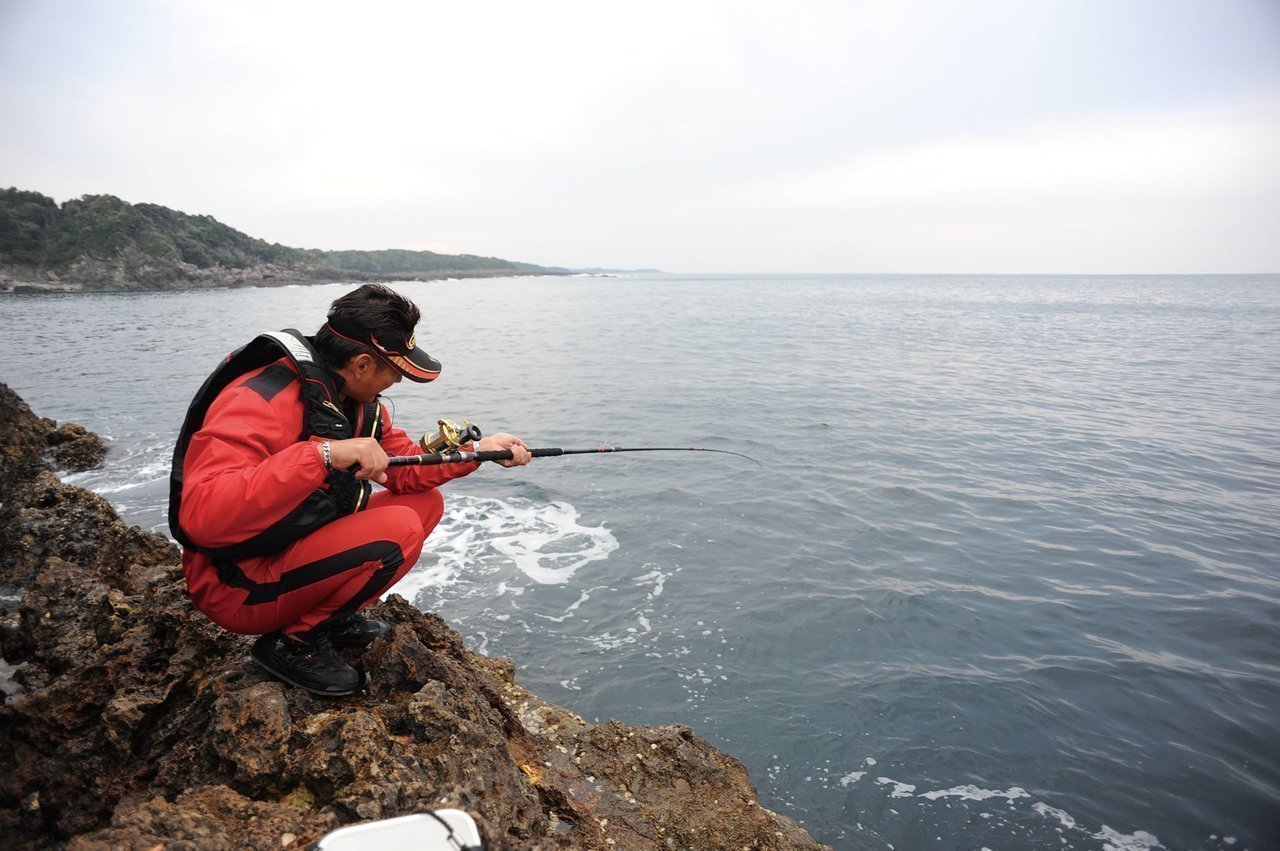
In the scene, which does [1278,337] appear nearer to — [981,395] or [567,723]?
[981,395]

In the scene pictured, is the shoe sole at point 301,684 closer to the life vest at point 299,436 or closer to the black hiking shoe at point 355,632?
the black hiking shoe at point 355,632

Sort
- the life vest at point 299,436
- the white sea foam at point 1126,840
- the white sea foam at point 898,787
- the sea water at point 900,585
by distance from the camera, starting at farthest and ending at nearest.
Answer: the sea water at point 900,585 < the white sea foam at point 898,787 < the white sea foam at point 1126,840 < the life vest at point 299,436

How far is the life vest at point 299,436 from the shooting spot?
9.24 feet

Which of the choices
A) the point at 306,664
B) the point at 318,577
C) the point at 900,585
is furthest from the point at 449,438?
the point at 900,585

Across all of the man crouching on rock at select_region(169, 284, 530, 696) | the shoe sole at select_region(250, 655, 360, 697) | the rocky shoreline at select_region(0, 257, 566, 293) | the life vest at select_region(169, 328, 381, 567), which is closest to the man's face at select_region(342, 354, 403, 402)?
the man crouching on rock at select_region(169, 284, 530, 696)

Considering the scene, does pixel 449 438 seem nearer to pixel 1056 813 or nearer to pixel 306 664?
pixel 306 664

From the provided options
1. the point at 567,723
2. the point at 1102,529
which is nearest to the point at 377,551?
the point at 567,723

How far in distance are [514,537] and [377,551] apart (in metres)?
6.68

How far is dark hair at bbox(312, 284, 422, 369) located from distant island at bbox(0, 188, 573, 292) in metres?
94.5

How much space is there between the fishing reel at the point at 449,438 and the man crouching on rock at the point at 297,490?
0.46 m

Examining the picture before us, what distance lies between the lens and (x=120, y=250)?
8375cm

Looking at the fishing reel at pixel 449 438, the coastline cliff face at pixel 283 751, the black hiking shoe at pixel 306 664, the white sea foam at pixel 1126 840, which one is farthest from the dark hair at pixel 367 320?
the white sea foam at pixel 1126 840

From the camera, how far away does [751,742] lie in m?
5.54

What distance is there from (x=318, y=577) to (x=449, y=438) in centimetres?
110
